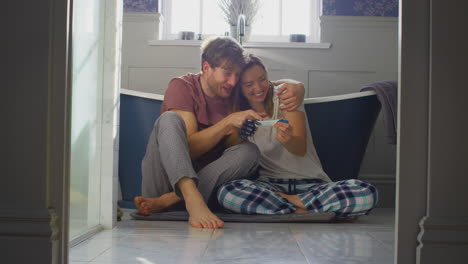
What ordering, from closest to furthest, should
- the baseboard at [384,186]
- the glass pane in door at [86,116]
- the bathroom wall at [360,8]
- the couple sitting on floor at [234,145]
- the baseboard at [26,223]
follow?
the baseboard at [26,223], the glass pane in door at [86,116], the couple sitting on floor at [234,145], the baseboard at [384,186], the bathroom wall at [360,8]

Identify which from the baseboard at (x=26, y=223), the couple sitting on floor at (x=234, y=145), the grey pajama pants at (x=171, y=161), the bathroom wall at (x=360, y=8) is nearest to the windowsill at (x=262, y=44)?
the bathroom wall at (x=360, y=8)

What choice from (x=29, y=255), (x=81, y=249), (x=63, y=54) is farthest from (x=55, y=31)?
(x=81, y=249)

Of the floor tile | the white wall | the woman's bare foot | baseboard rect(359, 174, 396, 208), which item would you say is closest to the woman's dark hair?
the woman's bare foot

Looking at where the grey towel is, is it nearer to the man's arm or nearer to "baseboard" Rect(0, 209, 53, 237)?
the man's arm

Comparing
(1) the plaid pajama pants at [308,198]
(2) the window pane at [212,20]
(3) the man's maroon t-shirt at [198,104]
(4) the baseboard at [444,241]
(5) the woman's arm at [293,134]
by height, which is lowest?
(1) the plaid pajama pants at [308,198]

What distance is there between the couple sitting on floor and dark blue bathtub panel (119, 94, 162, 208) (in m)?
0.14

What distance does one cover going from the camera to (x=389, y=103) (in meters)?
2.99

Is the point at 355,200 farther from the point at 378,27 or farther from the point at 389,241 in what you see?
the point at 378,27

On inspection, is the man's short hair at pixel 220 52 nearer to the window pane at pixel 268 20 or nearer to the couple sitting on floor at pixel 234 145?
the couple sitting on floor at pixel 234 145

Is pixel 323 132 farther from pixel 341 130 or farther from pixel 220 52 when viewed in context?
pixel 220 52

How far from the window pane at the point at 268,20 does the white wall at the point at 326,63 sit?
0.31 meters

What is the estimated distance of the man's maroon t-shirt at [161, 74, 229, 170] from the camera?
2.89 meters

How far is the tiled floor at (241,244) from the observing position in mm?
1582

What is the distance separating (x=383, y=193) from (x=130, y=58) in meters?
1.86
